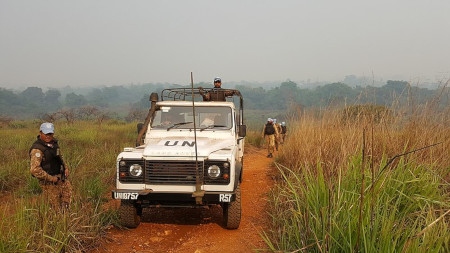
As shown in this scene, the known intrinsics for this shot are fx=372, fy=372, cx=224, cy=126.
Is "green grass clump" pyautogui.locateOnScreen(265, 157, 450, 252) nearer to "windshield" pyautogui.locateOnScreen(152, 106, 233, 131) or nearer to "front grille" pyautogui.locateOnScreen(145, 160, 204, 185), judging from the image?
"front grille" pyautogui.locateOnScreen(145, 160, 204, 185)

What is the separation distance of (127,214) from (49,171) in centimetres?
112

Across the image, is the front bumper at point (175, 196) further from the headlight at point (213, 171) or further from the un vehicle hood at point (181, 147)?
the un vehicle hood at point (181, 147)

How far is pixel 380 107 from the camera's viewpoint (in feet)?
17.6

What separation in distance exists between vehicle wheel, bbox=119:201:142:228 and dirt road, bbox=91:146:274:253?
127 millimetres

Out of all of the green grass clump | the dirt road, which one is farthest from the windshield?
the green grass clump

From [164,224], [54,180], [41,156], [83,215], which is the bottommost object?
[164,224]

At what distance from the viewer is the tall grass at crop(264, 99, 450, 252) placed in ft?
8.53

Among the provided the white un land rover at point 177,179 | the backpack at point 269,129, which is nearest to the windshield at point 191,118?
the white un land rover at point 177,179

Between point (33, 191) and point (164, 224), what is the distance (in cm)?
289

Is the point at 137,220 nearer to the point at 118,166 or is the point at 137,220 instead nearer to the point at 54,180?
the point at 118,166

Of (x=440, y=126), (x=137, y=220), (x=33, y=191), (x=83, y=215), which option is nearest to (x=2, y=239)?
(x=83, y=215)

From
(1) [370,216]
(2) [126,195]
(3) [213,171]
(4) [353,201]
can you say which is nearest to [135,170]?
(2) [126,195]

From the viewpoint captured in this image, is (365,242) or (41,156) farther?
(41,156)

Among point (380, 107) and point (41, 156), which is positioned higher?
point (380, 107)
